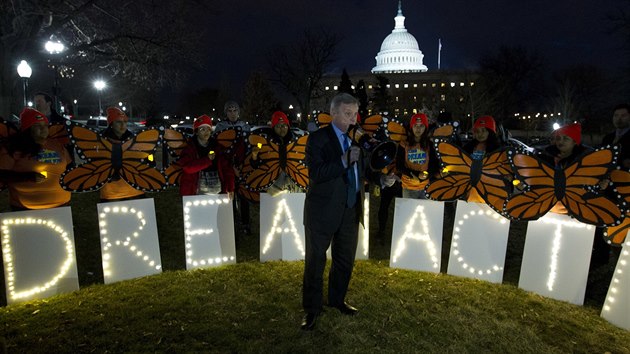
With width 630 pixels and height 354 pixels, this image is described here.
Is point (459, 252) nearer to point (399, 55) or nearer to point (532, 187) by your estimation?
point (532, 187)

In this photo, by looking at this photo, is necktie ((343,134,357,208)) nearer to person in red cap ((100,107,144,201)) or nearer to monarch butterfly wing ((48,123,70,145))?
person in red cap ((100,107,144,201))

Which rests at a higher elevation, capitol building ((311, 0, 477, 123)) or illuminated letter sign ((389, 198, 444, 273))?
capitol building ((311, 0, 477, 123))

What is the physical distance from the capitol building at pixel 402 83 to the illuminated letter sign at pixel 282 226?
40.5 m

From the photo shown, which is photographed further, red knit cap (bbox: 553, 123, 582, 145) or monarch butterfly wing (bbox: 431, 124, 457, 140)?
monarch butterfly wing (bbox: 431, 124, 457, 140)

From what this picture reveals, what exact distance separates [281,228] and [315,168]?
2.25m

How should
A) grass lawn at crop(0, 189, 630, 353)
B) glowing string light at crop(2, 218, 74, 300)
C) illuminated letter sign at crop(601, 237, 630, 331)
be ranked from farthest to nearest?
glowing string light at crop(2, 218, 74, 300), illuminated letter sign at crop(601, 237, 630, 331), grass lawn at crop(0, 189, 630, 353)

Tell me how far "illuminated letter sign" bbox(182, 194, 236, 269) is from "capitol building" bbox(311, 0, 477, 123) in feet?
134

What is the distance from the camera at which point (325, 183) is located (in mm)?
3969

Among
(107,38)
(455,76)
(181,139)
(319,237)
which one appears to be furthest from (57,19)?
(455,76)

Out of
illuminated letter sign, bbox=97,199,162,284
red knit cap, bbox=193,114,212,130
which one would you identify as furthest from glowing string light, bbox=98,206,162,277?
red knit cap, bbox=193,114,212,130

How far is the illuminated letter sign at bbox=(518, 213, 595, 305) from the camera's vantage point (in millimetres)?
4785

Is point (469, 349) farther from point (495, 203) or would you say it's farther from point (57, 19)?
point (57, 19)

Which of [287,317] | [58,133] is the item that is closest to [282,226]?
[287,317]

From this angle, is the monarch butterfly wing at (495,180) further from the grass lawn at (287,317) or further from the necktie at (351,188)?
the necktie at (351,188)
